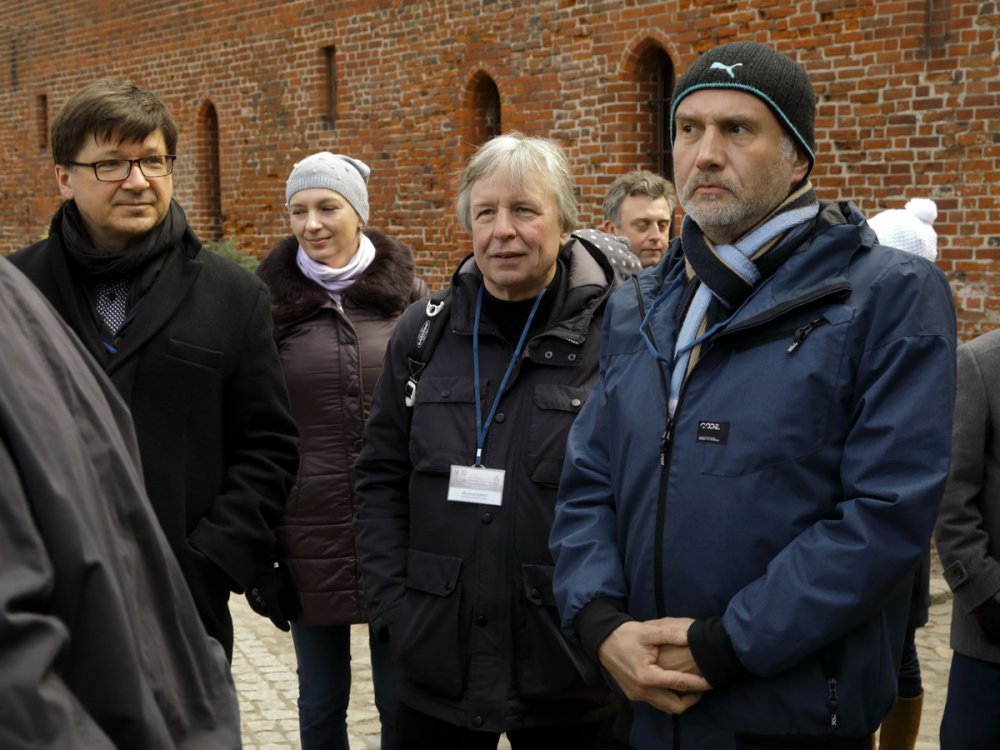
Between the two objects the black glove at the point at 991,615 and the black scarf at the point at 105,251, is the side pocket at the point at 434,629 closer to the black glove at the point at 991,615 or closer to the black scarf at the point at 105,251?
the black scarf at the point at 105,251

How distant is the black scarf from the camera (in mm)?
3158

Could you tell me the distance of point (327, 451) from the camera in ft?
12.8

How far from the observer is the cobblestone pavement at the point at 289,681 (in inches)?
193

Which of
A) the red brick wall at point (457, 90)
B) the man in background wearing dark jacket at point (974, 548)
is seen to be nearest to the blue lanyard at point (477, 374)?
the man in background wearing dark jacket at point (974, 548)

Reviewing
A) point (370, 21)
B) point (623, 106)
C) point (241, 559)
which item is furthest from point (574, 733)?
point (370, 21)

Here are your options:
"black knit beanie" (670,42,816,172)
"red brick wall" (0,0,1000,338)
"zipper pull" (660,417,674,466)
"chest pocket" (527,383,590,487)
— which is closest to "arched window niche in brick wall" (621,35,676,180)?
"red brick wall" (0,0,1000,338)

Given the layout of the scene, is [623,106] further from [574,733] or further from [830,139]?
[574,733]

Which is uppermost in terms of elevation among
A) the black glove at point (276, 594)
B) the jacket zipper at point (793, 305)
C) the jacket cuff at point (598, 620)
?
the jacket zipper at point (793, 305)

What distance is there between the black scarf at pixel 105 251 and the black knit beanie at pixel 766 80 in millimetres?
1430

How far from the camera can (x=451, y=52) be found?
1130 centimetres

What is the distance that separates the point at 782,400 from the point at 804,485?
6.3 inches

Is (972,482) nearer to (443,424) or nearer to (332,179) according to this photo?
(443,424)

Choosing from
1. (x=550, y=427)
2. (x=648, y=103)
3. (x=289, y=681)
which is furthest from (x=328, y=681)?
(x=648, y=103)

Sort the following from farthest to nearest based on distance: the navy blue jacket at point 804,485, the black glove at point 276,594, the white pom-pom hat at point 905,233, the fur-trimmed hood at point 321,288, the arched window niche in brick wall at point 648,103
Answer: the arched window niche in brick wall at point 648,103 → the white pom-pom hat at point 905,233 → the fur-trimmed hood at point 321,288 → the black glove at point 276,594 → the navy blue jacket at point 804,485
